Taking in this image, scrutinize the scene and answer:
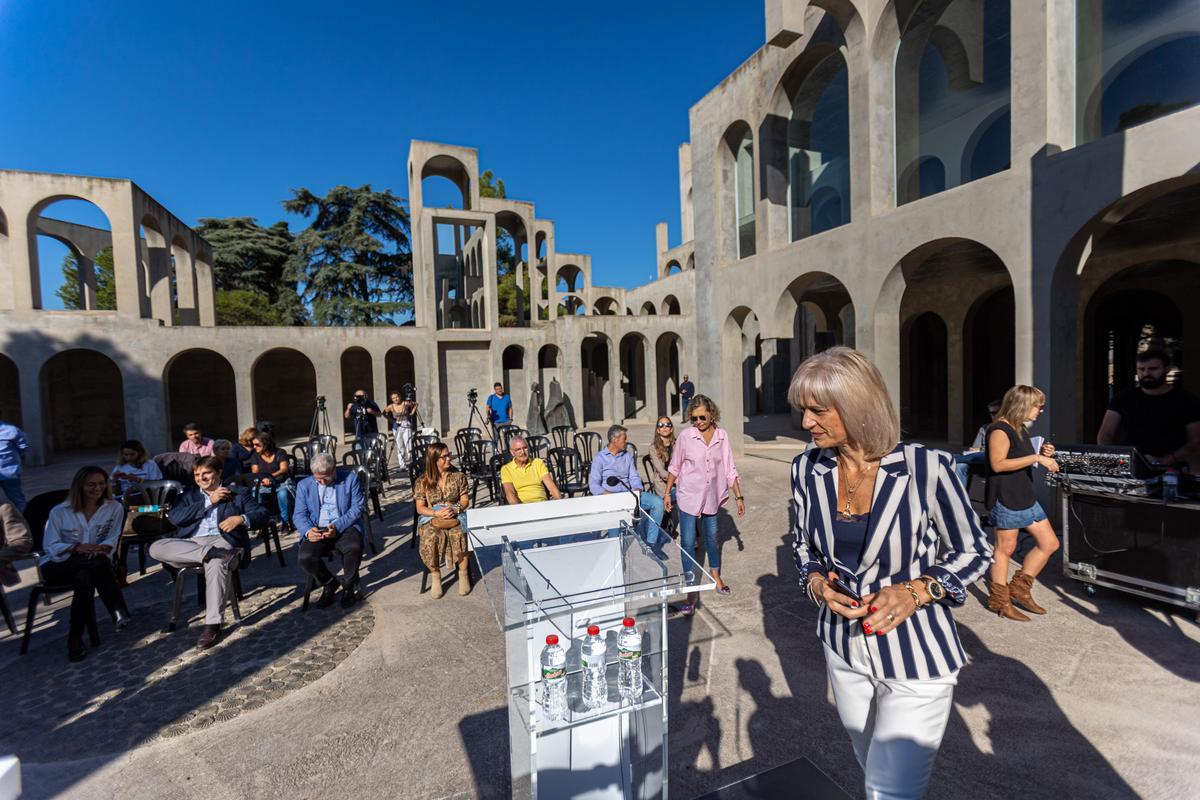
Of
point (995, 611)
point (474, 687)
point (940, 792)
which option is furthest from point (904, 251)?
point (474, 687)

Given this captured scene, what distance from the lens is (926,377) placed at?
52.3ft

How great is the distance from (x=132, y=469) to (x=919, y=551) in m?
8.34

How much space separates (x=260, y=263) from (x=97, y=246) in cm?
1380

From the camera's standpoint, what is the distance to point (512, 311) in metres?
38.2

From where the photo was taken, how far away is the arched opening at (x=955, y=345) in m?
12.7

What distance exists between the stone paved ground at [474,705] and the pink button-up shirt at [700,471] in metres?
0.92

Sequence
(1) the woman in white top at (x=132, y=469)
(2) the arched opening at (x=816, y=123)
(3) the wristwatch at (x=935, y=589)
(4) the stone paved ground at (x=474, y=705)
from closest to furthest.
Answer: (3) the wristwatch at (x=935, y=589) → (4) the stone paved ground at (x=474, y=705) → (1) the woman in white top at (x=132, y=469) → (2) the arched opening at (x=816, y=123)

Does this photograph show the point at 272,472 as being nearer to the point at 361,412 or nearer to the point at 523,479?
the point at 523,479

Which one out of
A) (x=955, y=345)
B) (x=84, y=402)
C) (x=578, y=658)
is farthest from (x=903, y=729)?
(x=84, y=402)

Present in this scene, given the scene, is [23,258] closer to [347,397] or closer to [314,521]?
[347,397]

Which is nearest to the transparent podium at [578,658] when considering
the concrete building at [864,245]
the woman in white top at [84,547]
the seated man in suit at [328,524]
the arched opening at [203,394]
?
the seated man in suit at [328,524]

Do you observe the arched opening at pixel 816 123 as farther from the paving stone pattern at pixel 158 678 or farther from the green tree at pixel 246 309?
the green tree at pixel 246 309

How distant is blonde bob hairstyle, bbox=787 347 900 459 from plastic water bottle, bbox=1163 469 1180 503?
4.09m

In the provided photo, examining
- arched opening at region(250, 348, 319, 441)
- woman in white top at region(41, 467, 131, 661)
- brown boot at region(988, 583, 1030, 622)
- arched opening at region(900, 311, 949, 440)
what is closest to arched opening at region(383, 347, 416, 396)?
arched opening at region(250, 348, 319, 441)
